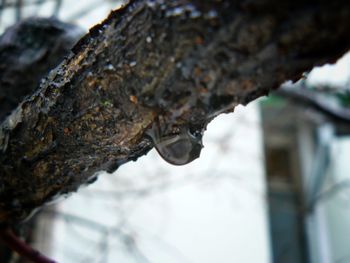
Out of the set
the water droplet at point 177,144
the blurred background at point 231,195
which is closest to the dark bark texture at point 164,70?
the water droplet at point 177,144

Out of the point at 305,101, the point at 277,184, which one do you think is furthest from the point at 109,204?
the point at 277,184

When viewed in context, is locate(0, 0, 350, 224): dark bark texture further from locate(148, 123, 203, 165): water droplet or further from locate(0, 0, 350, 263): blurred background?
locate(0, 0, 350, 263): blurred background

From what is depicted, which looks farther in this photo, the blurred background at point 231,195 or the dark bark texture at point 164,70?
the blurred background at point 231,195

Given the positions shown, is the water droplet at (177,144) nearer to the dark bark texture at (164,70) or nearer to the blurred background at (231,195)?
the dark bark texture at (164,70)

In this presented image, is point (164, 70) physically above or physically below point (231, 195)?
below

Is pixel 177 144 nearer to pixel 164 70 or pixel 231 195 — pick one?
pixel 164 70

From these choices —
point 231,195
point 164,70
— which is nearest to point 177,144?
point 164,70

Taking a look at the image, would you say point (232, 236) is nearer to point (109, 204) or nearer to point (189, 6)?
point (109, 204)

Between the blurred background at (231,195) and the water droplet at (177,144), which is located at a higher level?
the blurred background at (231,195)
